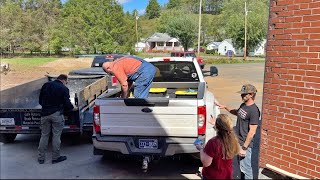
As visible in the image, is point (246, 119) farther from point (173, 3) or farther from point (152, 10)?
point (152, 10)

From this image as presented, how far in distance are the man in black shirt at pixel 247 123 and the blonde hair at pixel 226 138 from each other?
104 centimetres

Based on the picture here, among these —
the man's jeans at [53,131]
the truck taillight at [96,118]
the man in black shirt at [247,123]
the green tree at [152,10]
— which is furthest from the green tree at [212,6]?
the man in black shirt at [247,123]

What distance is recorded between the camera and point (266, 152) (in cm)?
467

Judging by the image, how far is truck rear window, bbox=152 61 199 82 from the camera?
6.93 metres

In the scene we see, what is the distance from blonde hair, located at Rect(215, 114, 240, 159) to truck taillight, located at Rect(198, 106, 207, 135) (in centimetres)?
123

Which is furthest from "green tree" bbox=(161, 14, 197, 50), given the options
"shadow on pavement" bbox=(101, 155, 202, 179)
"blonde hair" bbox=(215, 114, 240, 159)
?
"blonde hair" bbox=(215, 114, 240, 159)

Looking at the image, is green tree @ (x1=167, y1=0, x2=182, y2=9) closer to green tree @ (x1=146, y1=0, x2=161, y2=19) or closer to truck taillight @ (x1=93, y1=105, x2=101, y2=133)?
green tree @ (x1=146, y1=0, x2=161, y2=19)

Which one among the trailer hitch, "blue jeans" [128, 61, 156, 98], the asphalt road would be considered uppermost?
"blue jeans" [128, 61, 156, 98]

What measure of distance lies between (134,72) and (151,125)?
1.48 meters

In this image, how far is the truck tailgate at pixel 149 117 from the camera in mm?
Answer: 4465

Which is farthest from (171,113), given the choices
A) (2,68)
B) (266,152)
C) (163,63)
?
(2,68)

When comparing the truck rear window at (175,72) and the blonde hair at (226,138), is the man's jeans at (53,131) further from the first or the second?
the blonde hair at (226,138)

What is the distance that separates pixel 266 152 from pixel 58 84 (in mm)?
3513

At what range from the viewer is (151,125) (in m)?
4.61
